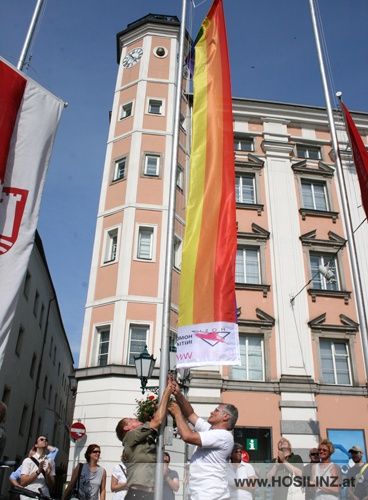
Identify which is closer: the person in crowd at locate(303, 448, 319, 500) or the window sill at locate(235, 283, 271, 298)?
the person in crowd at locate(303, 448, 319, 500)

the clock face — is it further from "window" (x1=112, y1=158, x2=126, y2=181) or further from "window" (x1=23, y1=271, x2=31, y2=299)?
"window" (x1=23, y1=271, x2=31, y2=299)

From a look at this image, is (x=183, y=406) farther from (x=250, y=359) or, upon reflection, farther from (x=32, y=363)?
(x=32, y=363)

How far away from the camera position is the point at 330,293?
69.4 ft

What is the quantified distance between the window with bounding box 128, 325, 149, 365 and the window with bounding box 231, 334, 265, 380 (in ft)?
12.0

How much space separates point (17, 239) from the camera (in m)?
5.95

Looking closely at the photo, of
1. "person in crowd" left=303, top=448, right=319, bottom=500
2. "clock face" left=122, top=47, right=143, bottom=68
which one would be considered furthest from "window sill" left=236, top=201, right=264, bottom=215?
"person in crowd" left=303, top=448, right=319, bottom=500

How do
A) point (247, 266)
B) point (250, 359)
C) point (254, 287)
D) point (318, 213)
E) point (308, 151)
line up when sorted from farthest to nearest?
point (308, 151), point (318, 213), point (247, 266), point (254, 287), point (250, 359)

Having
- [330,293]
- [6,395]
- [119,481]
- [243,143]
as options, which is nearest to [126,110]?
[243,143]

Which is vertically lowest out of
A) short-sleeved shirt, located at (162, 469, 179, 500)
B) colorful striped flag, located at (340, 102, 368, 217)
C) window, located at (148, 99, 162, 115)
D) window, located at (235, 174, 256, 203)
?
short-sleeved shirt, located at (162, 469, 179, 500)

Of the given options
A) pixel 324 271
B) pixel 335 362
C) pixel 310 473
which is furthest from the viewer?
pixel 324 271

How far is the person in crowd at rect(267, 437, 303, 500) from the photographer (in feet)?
22.1

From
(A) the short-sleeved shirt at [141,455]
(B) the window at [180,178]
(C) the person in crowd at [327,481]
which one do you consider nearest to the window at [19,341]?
(B) the window at [180,178]

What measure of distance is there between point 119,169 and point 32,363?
14.6m

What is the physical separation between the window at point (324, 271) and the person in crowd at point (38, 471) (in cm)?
1523
